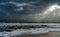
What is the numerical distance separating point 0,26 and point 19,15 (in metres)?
0.28

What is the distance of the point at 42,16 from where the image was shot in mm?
1302

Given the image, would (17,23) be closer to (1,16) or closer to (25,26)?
(25,26)

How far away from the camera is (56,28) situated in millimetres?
1260

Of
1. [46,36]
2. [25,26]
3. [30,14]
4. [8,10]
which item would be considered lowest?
[46,36]

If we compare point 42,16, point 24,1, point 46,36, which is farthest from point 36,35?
point 24,1

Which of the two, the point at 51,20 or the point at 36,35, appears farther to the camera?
the point at 51,20

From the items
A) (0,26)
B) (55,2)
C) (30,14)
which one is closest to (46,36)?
(30,14)

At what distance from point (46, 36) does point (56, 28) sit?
0.19 meters

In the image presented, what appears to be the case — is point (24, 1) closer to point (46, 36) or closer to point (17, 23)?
point (17, 23)

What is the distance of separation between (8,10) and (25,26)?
306mm

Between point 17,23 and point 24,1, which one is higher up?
point 24,1

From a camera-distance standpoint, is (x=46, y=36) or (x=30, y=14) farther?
(x=30, y=14)

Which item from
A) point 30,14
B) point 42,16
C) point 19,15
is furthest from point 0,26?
point 42,16

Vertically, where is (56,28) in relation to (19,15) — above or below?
below
